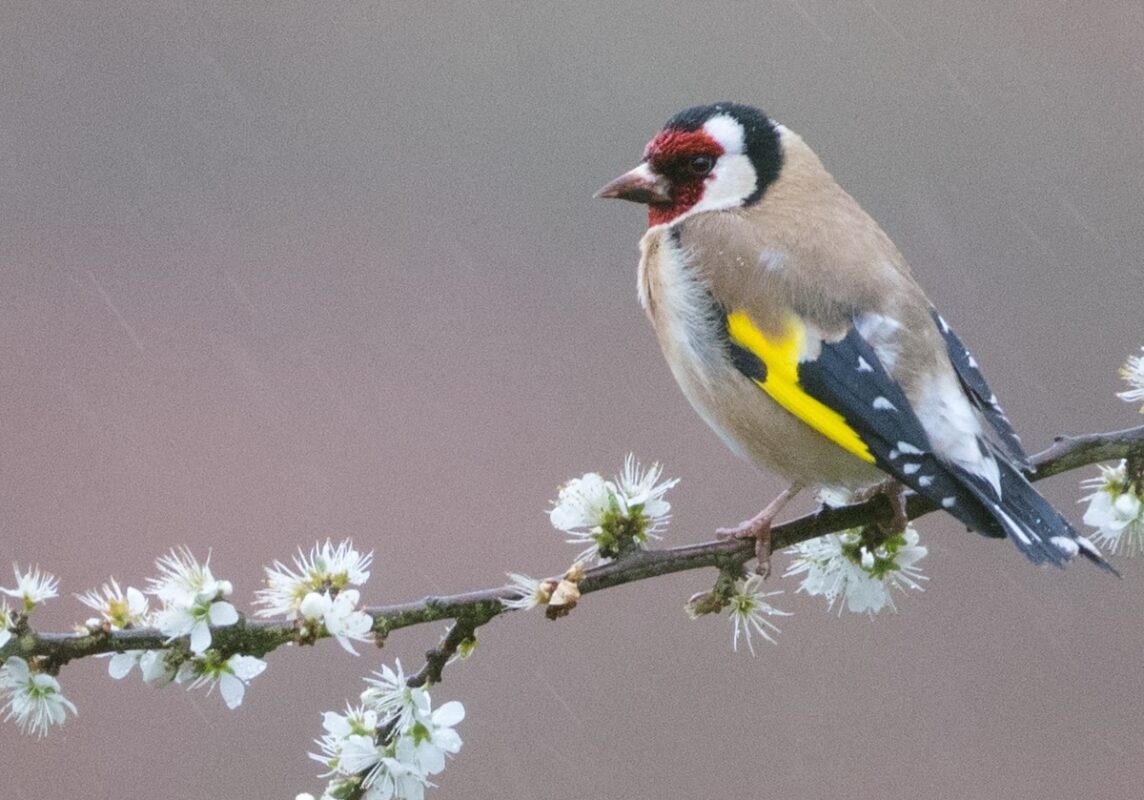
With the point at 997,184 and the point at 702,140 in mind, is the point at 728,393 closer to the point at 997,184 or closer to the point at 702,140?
the point at 702,140

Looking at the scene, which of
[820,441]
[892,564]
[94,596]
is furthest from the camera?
[820,441]

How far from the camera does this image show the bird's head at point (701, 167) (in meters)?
3.83

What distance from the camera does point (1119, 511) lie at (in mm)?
2711

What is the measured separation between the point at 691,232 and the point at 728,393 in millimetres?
433

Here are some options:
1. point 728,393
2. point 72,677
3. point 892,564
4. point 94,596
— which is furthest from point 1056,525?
point 72,677

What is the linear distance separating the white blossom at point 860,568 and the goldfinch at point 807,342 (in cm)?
6

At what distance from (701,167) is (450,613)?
1765mm

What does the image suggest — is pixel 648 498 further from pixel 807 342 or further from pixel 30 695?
pixel 30 695

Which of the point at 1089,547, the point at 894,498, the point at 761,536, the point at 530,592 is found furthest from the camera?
the point at 894,498

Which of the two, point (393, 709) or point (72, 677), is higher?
point (72, 677)

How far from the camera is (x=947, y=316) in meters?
7.89

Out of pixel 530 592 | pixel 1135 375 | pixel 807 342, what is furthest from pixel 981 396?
pixel 530 592

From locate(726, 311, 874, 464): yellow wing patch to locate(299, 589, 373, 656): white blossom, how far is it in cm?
118

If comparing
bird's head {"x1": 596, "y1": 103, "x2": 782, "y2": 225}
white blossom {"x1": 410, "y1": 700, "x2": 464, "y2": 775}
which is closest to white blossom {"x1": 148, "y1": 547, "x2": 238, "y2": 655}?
white blossom {"x1": 410, "y1": 700, "x2": 464, "y2": 775}
